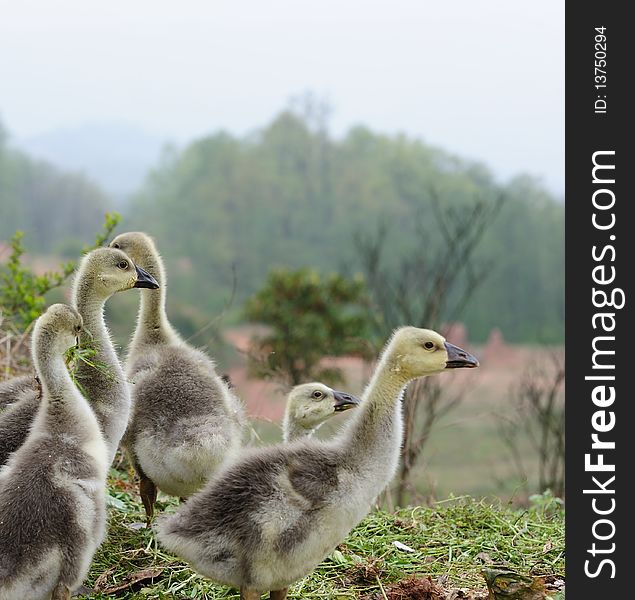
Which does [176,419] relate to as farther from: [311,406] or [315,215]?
[315,215]

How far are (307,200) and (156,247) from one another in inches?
820

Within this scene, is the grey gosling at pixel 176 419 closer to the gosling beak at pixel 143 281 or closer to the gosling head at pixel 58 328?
the gosling beak at pixel 143 281

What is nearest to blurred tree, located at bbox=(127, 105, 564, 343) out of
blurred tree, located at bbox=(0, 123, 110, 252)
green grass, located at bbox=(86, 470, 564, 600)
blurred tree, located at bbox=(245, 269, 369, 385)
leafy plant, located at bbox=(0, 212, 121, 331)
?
blurred tree, located at bbox=(0, 123, 110, 252)

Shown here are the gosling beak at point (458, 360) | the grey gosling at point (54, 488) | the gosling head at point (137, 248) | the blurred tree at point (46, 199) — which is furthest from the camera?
the blurred tree at point (46, 199)

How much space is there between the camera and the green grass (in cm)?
463

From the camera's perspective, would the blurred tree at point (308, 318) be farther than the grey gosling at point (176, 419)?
Yes

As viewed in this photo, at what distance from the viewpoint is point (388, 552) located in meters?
5.11

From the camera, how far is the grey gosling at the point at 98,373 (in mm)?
4332

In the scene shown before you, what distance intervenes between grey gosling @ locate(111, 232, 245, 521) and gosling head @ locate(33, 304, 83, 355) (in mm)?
832

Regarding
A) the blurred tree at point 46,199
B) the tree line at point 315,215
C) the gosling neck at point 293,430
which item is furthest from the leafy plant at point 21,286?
the blurred tree at point 46,199

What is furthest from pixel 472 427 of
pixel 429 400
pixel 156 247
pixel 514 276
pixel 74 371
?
pixel 74 371

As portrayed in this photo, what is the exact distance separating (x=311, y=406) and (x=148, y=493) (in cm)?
102

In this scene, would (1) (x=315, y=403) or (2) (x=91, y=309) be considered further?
(1) (x=315, y=403)

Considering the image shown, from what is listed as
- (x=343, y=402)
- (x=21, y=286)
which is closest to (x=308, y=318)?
(x=21, y=286)
